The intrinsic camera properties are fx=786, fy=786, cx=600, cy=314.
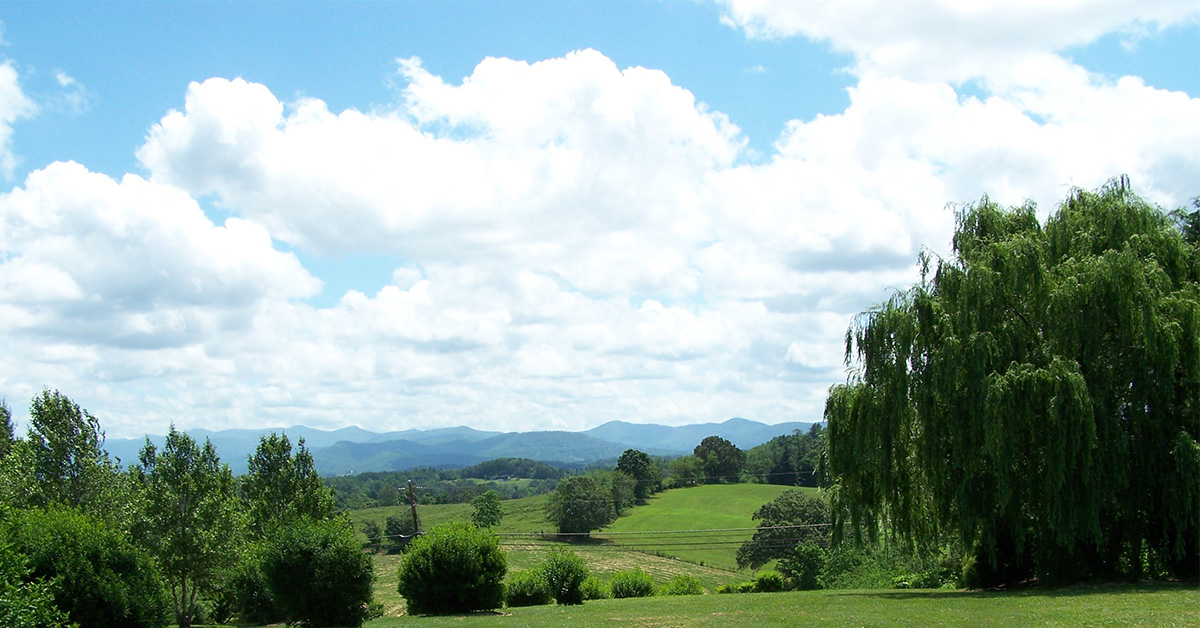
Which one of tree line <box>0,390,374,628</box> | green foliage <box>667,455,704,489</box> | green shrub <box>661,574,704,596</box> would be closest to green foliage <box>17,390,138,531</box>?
tree line <box>0,390,374,628</box>

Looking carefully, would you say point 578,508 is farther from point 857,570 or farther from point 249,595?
point 249,595

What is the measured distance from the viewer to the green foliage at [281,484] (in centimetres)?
4841

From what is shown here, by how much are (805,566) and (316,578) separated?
4127 cm

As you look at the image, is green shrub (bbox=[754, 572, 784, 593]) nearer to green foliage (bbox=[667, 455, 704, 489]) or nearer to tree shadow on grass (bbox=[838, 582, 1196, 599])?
tree shadow on grass (bbox=[838, 582, 1196, 599])

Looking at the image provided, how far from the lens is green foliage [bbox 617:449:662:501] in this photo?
137875 mm

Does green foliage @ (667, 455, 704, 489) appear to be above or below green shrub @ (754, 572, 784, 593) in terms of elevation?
above

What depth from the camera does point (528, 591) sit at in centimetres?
4119

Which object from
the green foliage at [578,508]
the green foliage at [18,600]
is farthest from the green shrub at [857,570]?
the green foliage at [578,508]

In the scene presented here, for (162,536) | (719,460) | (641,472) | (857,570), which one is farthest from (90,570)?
(719,460)

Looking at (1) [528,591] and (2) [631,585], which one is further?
(2) [631,585]

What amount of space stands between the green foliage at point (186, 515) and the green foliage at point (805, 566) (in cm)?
3777

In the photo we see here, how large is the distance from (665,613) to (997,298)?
15381mm

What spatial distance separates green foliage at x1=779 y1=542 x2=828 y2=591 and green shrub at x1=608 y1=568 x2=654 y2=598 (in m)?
11.5

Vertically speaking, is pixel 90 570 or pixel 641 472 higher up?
pixel 90 570
